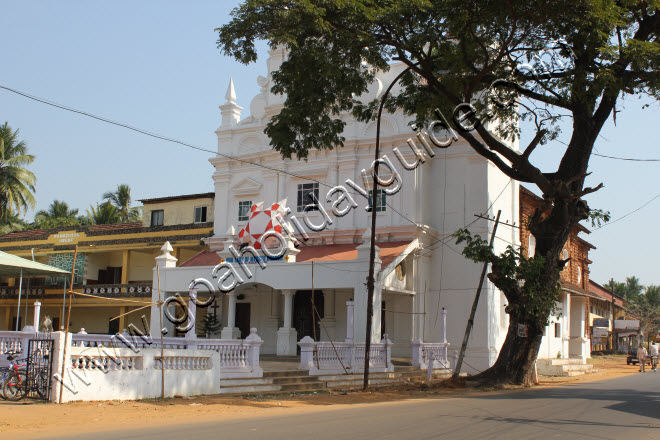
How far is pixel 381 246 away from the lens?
2441 cm

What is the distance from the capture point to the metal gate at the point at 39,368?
12.3 meters

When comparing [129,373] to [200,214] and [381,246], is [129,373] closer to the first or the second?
[381,246]

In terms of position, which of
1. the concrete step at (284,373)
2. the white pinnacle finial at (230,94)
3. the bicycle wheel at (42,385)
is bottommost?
the concrete step at (284,373)

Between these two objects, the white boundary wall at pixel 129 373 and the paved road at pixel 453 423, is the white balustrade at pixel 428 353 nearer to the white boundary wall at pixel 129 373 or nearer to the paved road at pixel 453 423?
the paved road at pixel 453 423

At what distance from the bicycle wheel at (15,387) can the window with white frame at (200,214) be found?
20034 mm

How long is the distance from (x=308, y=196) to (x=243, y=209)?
131 inches

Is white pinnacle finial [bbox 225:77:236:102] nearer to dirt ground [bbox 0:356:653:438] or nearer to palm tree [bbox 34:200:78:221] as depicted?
dirt ground [bbox 0:356:653:438]

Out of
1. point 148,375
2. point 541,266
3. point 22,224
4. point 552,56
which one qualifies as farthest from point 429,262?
point 22,224

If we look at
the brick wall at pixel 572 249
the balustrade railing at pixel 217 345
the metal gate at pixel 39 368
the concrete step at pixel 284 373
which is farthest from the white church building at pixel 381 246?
the metal gate at pixel 39 368

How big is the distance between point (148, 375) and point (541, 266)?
11.4 m

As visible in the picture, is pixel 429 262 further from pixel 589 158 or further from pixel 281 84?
pixel 281 84

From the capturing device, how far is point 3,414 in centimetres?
1076

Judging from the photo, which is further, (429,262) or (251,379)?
(429,262)

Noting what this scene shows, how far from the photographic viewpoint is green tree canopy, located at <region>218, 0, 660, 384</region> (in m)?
16.2
